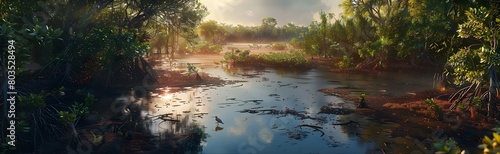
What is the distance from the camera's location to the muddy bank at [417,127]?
1191 centimetres

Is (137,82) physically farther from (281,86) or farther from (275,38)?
(275,38)

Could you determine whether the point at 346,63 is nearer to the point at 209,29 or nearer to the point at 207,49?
the point at 207,49

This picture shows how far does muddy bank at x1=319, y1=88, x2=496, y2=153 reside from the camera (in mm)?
11906

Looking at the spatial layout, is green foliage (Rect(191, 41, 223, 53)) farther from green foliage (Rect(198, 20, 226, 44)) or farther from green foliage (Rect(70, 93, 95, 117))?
green foliage (Rect(70, 93, 95, 117))

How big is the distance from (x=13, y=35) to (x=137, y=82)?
60.7ft

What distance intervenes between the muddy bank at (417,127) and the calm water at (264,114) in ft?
3.42

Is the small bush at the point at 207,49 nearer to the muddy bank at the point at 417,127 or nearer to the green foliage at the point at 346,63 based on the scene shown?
the green foliage at the point at 346,63

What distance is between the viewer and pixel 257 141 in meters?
12.2

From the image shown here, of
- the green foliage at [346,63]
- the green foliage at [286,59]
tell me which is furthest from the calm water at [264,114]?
the green foliage at [286,59]

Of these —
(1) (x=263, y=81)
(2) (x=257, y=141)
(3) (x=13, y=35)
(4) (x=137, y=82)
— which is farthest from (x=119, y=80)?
(3) (x=13, y=35)

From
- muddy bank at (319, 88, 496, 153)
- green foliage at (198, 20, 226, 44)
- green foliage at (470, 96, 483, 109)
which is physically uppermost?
green foliage at (198, 20, 226, 44)

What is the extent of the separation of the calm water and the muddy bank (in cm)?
104

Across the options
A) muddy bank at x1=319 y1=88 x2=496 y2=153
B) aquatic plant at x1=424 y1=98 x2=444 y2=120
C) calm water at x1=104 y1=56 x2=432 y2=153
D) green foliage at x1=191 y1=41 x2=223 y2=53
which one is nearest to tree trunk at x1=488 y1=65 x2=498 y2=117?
muddy bank at x1=319 y1=88 x2=496 y2=153

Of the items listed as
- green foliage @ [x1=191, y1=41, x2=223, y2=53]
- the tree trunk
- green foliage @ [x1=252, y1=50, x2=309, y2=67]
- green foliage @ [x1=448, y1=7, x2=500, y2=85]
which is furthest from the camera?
green foliage @ [x1=191, y1=41, x2=223, y2=53]
